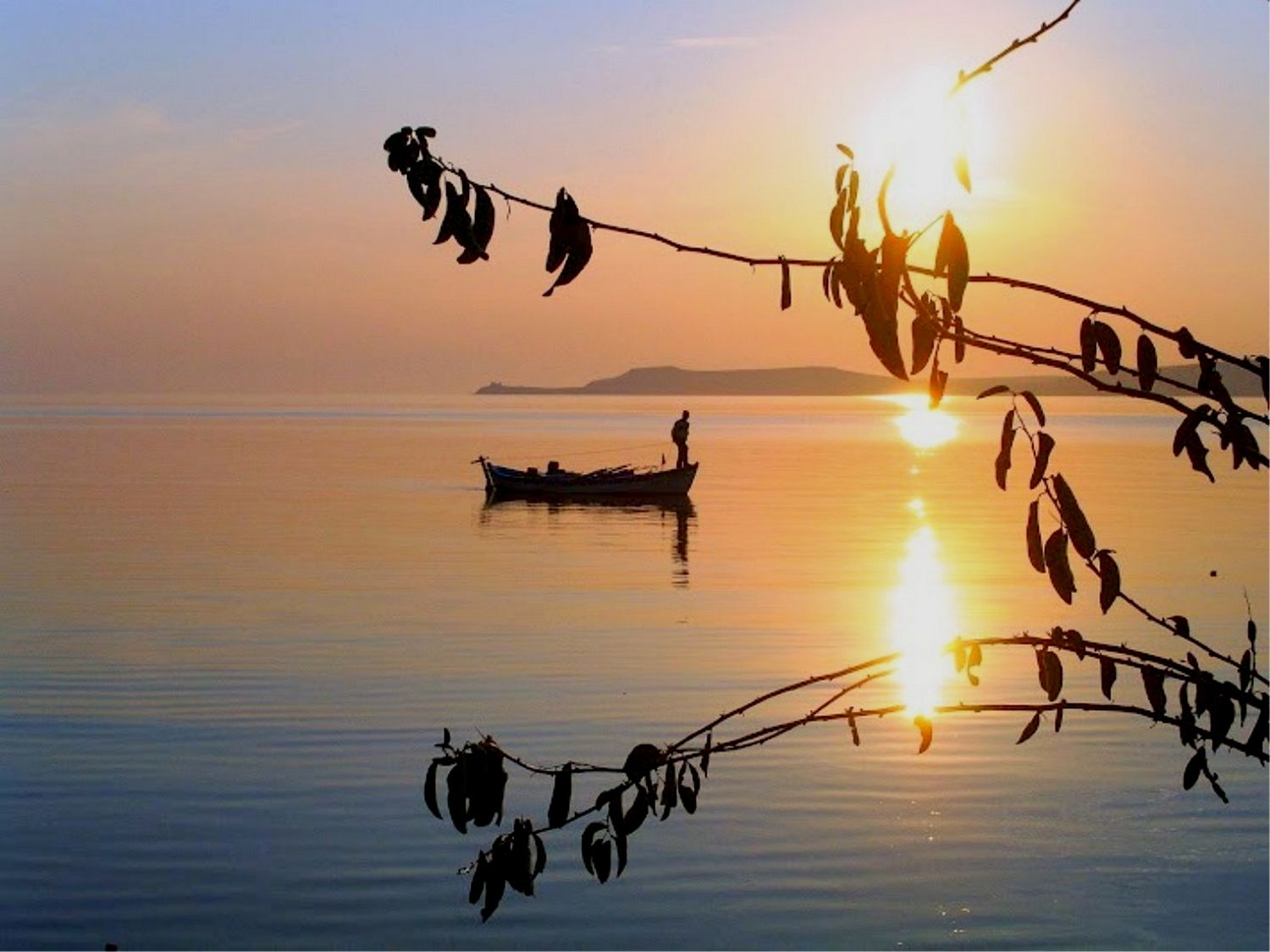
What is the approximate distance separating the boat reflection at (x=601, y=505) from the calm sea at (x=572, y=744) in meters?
5.20

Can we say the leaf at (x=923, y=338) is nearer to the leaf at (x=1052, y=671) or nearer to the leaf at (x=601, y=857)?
the leaf at (x=1052, y=671)

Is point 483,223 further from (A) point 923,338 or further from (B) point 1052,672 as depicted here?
(B) point 1052,672

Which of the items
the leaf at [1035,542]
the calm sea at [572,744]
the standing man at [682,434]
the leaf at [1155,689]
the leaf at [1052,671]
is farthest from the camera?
the standing man at [682,434]

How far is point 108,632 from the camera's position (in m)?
18.8

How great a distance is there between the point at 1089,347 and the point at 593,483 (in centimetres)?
3908

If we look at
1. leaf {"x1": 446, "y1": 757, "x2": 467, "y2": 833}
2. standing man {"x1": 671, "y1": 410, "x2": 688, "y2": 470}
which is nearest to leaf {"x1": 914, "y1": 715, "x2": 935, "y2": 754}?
leaf {"x1": 446, "y1": 757, "x2": 467, "y2": 833}

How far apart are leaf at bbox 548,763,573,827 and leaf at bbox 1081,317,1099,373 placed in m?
0.88

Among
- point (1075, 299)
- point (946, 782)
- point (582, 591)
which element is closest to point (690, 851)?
point (946, 782)

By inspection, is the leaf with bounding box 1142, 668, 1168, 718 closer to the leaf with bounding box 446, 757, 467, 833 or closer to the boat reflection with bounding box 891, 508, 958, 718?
the leaf with bounding box 446, 757, 467, 833

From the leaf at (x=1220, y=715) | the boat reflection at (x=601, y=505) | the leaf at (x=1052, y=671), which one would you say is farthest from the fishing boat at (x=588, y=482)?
the leaf at (x=1220, y=715)

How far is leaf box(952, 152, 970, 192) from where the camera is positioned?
1.94 m

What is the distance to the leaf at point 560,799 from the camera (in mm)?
2618

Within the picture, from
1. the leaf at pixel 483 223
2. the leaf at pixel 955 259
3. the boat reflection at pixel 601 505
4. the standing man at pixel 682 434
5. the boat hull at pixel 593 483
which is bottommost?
the leaf at pixel 955 259

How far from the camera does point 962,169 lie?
195 centimetres
